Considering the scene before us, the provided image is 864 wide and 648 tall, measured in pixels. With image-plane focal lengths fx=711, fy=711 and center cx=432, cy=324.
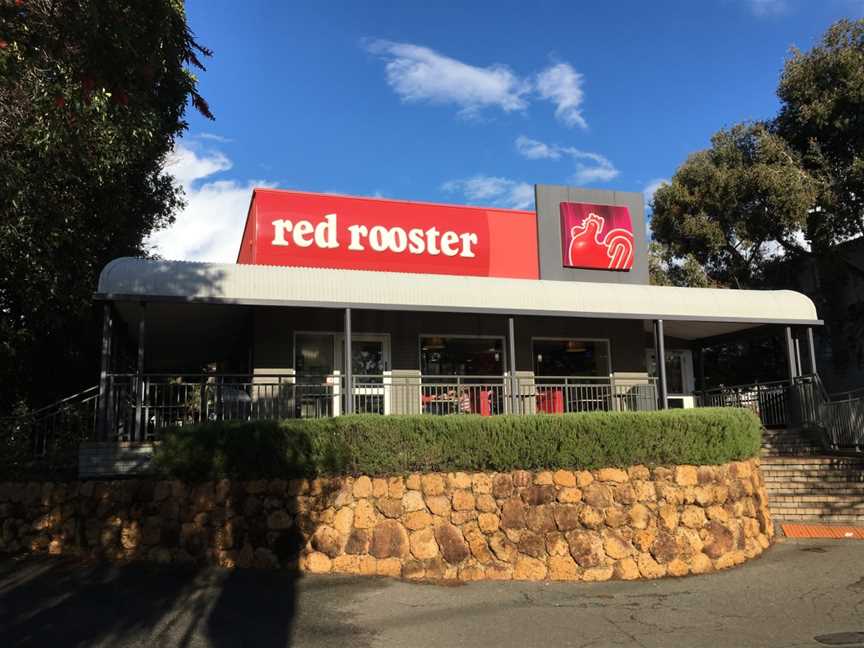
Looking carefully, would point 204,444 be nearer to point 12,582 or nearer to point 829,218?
point 12,582

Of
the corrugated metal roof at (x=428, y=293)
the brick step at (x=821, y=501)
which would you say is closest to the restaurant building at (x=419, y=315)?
the corrugated metal roof at (x=428, y=293)

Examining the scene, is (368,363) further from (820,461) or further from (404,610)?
(820,461)

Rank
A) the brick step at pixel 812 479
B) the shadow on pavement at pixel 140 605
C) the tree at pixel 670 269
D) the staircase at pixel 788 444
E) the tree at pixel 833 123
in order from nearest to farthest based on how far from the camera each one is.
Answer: the shadow on pavement at pixel 140 605 < the brick step at pixel 812 479 < the staircase at pixel 788 444 < the tree at pixel 833 123 < the tree at pixel 670 269

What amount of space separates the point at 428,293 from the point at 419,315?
179cm

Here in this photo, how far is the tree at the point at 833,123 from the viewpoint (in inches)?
742

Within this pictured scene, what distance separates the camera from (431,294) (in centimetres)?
1201

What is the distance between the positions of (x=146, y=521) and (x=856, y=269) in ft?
66.3

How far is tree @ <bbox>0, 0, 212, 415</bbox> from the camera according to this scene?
754 centimetres

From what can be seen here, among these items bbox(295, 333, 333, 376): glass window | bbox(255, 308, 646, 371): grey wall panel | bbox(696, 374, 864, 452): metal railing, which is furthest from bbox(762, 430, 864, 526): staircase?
bbox(295, 333, 333, 376): glass window

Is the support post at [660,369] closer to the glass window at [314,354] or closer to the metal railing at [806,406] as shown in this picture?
the metal railing at [806,406]

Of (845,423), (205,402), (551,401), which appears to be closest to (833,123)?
(845,423)

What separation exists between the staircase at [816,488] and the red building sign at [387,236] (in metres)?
5.98

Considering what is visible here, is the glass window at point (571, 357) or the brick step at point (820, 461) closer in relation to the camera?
the brick step at point (820, 461)

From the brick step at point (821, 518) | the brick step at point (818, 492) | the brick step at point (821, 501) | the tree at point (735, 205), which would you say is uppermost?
the tree at point (735, 205)
